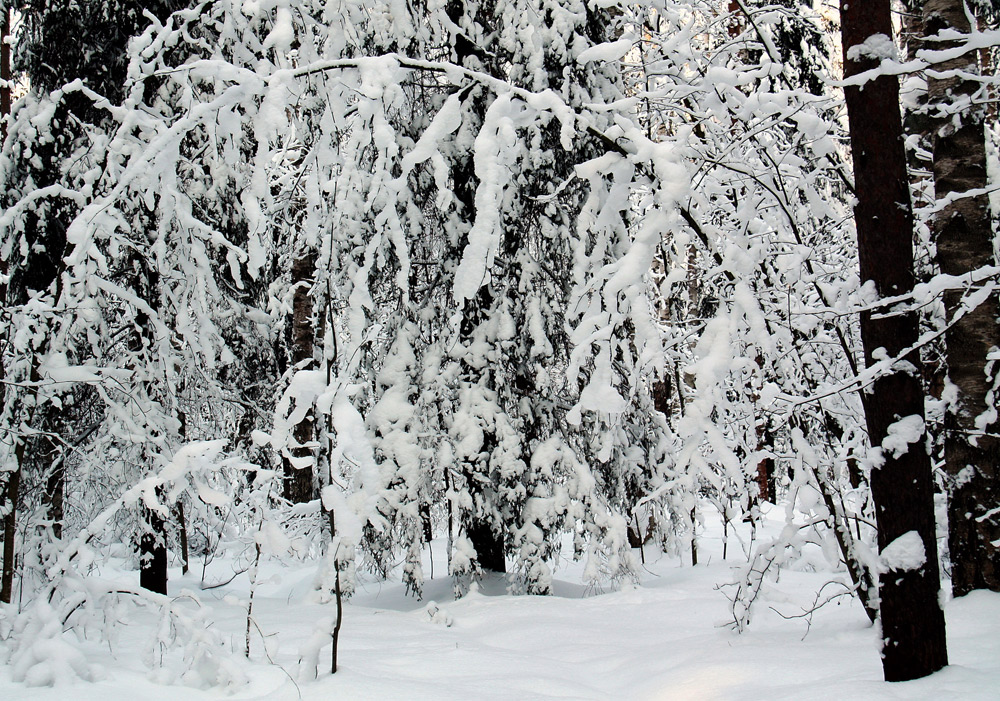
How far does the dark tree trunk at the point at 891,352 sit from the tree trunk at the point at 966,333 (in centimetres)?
157

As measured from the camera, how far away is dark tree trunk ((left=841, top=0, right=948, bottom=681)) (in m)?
2.88

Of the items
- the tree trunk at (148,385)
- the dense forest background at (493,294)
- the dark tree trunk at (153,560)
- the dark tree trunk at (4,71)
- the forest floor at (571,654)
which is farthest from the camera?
the dark tree trunk at (153,560)

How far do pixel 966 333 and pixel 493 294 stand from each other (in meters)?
3.75

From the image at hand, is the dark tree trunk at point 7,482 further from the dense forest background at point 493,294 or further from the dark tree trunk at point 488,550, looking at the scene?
the dark tree trunk at point 488,550

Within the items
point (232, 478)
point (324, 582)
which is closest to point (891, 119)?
point (324, 582)

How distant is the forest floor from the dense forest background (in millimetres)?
238

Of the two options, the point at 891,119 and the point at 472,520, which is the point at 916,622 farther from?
the point at 472,520

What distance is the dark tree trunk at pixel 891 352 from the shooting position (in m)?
2.88

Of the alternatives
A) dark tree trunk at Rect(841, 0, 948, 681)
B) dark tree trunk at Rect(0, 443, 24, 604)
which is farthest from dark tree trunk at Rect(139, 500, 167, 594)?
dark tree trunk at Rect(841, 0, 948, 681)

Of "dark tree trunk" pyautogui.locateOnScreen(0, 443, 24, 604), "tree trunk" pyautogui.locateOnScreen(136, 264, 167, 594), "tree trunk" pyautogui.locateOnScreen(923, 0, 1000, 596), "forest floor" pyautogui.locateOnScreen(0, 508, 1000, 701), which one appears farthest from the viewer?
"tree trunk" pyautogui.locateOnScreen(136, 264, 167, 594)

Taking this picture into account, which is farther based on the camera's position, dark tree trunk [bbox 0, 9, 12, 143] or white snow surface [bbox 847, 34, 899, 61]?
dark tree trunk [bbox 0, 9, 12, 143]

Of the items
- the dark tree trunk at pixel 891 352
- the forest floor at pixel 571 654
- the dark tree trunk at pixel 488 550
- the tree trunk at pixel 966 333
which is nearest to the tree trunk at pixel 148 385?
the forest floor at pixel 571 654

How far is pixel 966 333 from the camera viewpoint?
4652 mm

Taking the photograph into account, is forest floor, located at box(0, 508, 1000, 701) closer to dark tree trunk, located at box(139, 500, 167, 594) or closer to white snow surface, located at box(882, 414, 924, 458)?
white snow surface, located at box(882, 414, 924, 458)
